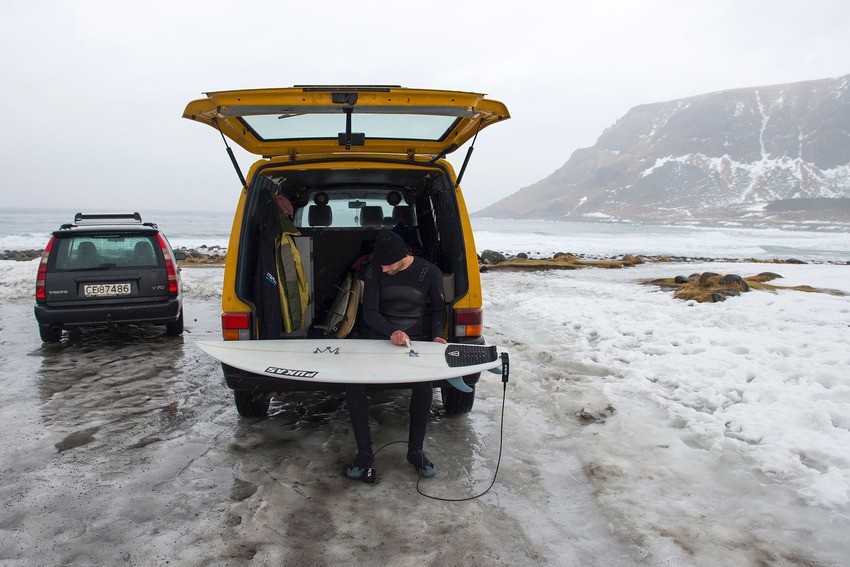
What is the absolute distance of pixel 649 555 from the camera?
256cm

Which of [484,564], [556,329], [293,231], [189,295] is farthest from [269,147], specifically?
[189,295]

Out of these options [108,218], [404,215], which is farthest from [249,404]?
[108,218]

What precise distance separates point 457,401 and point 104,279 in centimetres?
494

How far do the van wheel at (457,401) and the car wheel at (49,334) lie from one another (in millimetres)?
5519

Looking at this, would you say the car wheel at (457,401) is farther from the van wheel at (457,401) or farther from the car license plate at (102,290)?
the car license plate at (102,290)

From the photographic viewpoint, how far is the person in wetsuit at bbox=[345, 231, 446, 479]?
137 inches

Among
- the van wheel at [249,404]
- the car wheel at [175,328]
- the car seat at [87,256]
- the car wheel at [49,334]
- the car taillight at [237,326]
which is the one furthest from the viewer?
the car wheel at [175,328]

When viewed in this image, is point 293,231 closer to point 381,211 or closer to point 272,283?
point 272,283


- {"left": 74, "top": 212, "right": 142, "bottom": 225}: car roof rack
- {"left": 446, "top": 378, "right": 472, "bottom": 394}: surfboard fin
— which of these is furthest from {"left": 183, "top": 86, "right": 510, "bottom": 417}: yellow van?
{"left": 74, "top": 212, "right": 142, "bottom": 225}: car roof rack

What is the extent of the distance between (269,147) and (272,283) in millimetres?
1132

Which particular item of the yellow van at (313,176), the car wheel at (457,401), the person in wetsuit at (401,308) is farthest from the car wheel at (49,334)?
the car wheel at (457,401)

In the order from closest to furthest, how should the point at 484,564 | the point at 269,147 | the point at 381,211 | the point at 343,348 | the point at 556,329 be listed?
the point at 484,564
the point at 343,348
the point at 269,147
the point at 381,211
the point at 556,329

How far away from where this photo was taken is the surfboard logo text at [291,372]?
3301 millimetres

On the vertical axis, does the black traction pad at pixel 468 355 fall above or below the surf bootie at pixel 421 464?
above
